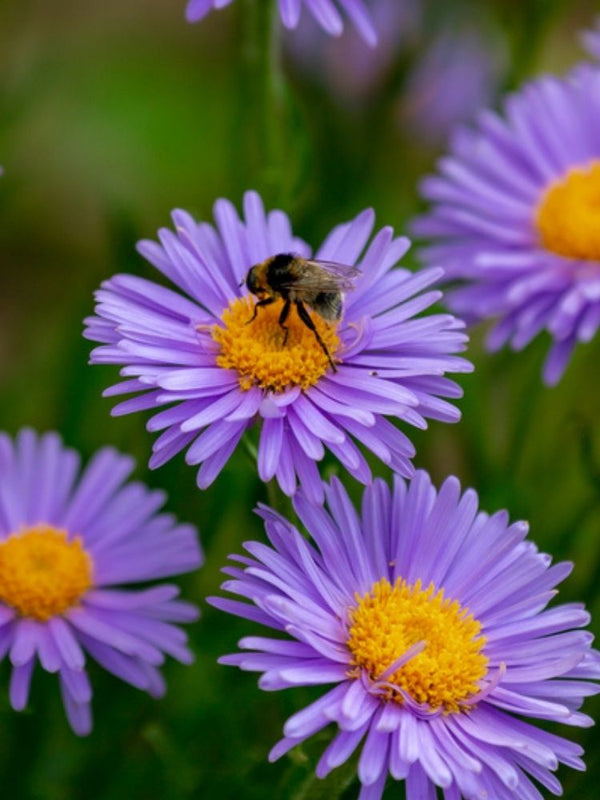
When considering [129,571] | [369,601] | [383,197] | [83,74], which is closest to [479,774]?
[369,601]

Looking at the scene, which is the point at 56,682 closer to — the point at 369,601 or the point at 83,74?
the point at 369,601

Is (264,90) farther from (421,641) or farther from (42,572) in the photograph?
(421,641)

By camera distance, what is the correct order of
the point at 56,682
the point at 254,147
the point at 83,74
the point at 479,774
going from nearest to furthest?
the point at 479,774, the point at 56,682, the point at 254,147, the point at 83,74

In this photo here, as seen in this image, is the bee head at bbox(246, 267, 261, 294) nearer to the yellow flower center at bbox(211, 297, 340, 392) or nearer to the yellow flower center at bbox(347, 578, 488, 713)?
the yellow flower center at bbox(211, 297, 340, 392)

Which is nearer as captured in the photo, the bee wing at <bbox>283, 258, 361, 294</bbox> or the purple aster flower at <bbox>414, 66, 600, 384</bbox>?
the bee wing at <bbox>283, 258, 361, 294</bbox>

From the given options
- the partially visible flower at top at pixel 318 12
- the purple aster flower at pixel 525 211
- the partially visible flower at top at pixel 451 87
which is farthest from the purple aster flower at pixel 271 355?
the partially visible flower at top at pixel 451 87

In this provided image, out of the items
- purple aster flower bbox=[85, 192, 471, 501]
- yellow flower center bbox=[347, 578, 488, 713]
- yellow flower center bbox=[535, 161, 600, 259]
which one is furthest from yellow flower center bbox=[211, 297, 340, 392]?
yellow flower center bbox=[535, 161, 600, 259]
